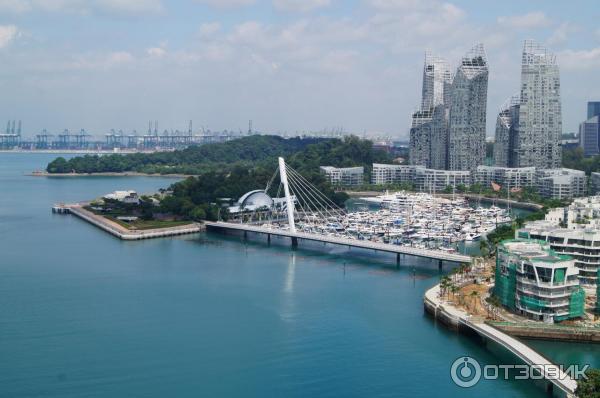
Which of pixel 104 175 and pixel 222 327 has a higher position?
pixel 104 175

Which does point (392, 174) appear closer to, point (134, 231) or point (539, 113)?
point (539, 113)

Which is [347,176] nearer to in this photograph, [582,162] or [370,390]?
[582,162]

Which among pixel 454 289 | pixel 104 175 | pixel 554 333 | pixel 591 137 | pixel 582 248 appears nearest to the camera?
pixel 554 333

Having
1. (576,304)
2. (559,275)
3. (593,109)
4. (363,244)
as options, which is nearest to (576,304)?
(576,304)

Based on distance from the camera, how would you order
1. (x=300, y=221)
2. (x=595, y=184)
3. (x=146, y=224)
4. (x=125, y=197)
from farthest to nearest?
(x=595, y=184) → (x=125, y=197) → (x=300, y=221) → (x=146, y=224)

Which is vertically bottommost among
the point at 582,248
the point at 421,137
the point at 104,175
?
the point at 582,248

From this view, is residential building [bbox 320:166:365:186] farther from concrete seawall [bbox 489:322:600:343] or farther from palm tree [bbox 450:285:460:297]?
concrete seawall [bbox 489:322:600:343]

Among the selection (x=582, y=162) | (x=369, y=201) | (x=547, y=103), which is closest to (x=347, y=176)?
(x=369, y=201)
